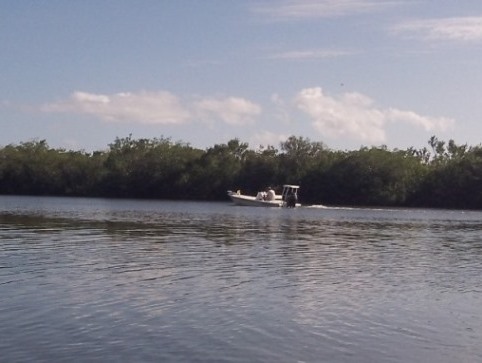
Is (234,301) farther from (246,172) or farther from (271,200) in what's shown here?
(246,172)

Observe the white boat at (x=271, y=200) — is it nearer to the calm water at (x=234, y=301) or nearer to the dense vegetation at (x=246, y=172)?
the dense vegetation at (x=246, y=172)

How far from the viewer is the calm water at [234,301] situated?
16234 millimetres

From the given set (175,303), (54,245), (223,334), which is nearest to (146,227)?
(54,245)

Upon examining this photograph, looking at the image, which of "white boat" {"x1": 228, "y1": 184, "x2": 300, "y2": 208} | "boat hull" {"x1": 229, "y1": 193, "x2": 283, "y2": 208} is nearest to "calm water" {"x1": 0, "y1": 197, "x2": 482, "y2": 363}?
"white boat" {"x1": 228, "y1": 184, "x2": 300, "y2": 208}

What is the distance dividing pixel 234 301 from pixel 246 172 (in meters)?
111

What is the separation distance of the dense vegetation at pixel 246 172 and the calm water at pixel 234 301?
79.0 meters

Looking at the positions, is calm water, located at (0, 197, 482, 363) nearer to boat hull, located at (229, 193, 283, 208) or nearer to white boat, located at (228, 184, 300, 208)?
white boat, located at (228, 184, 300, 208)

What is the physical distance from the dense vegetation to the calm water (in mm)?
79000

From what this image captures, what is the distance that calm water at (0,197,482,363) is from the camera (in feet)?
53.3

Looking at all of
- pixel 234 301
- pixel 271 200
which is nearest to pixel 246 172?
pixel 271 200

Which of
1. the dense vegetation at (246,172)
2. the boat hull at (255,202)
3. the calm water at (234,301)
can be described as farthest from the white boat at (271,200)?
the calm water at (234,301)

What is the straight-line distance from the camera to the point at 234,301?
21.7 m

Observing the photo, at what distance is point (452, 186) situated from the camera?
11694 cm

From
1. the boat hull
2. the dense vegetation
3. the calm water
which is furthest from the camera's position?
the dense vegetation
